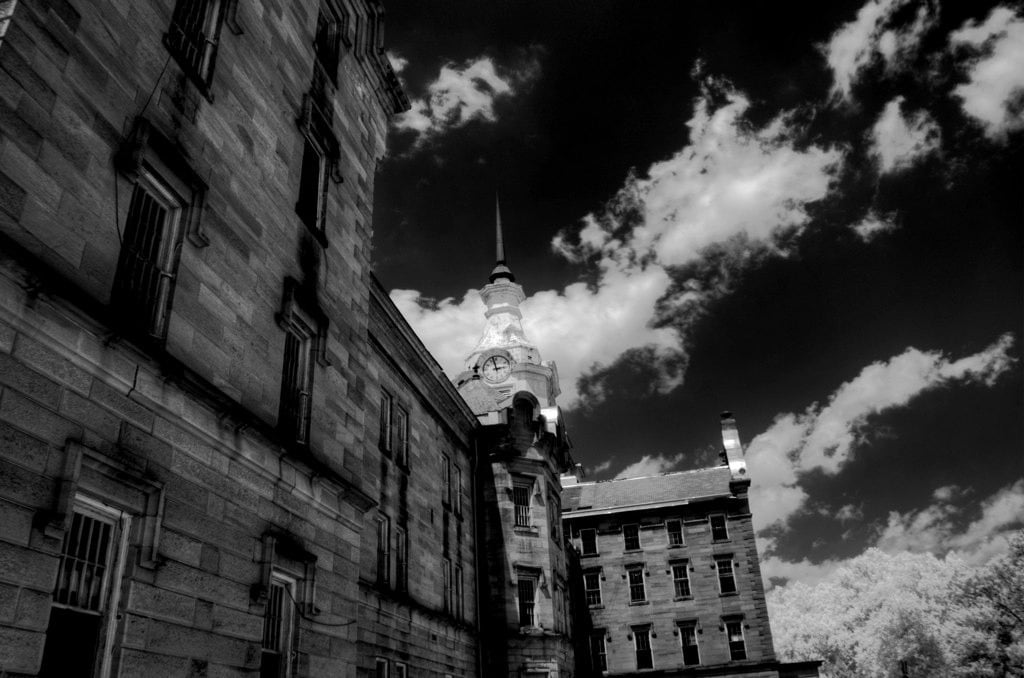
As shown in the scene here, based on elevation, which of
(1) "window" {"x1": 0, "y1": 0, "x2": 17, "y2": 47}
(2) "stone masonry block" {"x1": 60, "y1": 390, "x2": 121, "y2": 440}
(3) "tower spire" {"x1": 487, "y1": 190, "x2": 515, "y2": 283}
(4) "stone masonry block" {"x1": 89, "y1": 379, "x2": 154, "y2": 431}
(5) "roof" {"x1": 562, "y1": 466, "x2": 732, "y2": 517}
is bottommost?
(2) "stone masonry block" {"x1": 60, "y1": 390, "x2": 121, "y2": 440}

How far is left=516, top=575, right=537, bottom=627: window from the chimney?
21478mm

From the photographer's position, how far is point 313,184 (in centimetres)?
1269

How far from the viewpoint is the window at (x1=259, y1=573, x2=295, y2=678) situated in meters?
8.94

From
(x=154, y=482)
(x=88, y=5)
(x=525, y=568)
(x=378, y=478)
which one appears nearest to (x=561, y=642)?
(x=525, y=568)

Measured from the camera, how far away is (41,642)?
18.4ft

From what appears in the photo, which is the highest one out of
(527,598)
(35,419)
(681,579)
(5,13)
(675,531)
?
(675,531)

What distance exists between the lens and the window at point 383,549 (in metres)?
18.7

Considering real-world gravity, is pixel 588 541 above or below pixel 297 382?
above

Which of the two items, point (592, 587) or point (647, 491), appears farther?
point (647, 491)

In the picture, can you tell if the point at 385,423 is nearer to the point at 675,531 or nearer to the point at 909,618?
the point at 675,531

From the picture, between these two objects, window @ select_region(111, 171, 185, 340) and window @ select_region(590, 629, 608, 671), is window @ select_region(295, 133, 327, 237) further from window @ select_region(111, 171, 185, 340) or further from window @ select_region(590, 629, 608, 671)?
window @ select_region(590, 629, 608, 671)

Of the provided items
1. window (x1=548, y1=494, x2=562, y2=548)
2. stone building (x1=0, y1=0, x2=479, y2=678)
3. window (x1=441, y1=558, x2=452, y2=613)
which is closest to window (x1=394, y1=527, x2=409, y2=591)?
window (x1=441, y1=558, x2=452, y2=613)

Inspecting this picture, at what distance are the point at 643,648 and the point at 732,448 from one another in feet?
44.3

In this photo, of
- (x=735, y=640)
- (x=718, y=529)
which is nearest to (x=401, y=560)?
(x=735, y=640)
